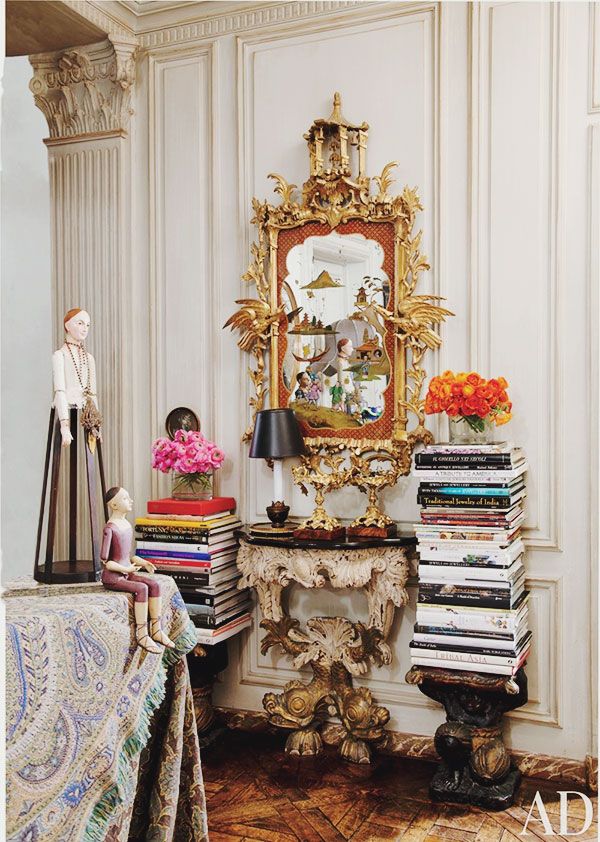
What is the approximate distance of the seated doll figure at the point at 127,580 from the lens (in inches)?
85.3

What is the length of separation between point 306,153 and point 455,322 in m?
1.10

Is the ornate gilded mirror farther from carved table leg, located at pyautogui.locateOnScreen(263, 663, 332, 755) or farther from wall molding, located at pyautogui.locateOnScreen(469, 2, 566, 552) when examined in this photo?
carved table leg, located at pyautogui.locateOnScreen(263, 663, 332, 755)

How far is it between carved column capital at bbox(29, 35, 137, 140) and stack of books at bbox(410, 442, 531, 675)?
8.24ft

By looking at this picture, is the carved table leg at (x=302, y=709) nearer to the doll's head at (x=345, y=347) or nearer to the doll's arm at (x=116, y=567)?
the doll's head at (x=345, y=347)

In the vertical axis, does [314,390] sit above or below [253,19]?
below

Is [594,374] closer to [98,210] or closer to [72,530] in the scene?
[72,530]

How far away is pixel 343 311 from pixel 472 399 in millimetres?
882

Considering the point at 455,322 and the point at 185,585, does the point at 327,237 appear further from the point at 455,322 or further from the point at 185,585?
the point at 185,585

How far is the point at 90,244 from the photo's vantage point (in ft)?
13.9

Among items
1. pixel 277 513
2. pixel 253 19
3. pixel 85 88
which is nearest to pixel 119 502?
A: pixel 277 513

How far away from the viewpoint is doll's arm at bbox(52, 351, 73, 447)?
2.49 m

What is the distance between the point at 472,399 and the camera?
3.10m

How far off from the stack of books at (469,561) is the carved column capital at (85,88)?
2.51m

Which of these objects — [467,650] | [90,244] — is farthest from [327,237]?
[467,650]
